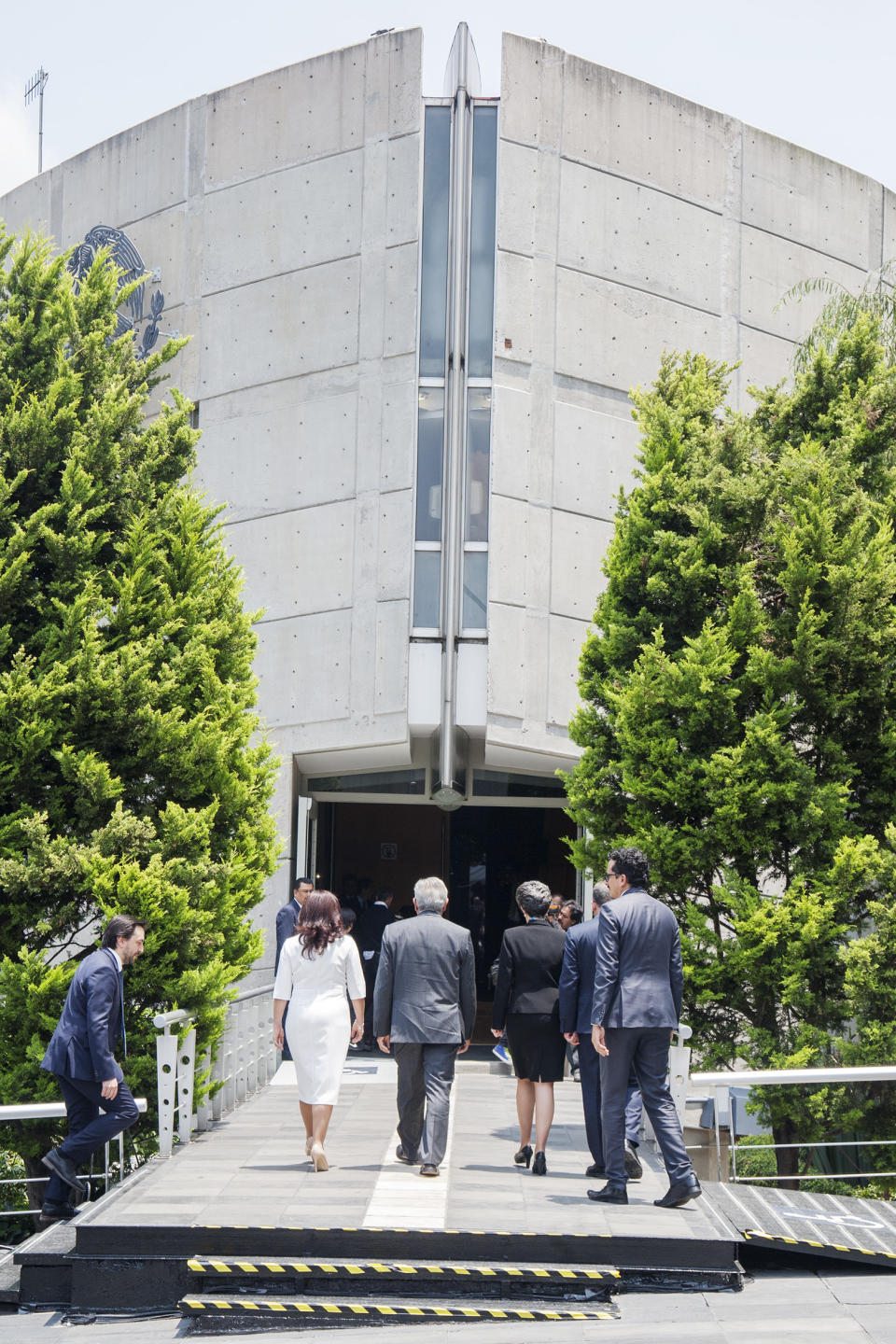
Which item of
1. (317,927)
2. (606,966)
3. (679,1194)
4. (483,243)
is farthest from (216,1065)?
(483,243)

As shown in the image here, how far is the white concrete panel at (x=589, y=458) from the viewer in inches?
639

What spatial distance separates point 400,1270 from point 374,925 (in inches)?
364

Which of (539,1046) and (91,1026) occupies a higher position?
(91,1026)

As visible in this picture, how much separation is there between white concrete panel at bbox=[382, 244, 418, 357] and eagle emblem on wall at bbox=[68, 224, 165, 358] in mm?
3511

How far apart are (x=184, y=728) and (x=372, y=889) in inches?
401

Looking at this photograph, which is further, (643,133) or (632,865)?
(643,133)

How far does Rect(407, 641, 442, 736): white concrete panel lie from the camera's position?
15.4 m

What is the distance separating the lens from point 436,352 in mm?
16094

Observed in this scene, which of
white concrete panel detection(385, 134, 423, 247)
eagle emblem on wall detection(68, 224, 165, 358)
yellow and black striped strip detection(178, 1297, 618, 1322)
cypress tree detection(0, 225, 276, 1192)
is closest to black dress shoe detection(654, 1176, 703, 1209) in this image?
yellow and black striped strip detection(178, 1297, 618, 1322)

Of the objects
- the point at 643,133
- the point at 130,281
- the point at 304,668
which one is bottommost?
the point at 304,668

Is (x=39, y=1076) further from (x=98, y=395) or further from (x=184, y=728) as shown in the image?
(x=98, y=395)

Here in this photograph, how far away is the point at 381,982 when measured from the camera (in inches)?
326

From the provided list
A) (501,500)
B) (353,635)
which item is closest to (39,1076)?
(353,635)

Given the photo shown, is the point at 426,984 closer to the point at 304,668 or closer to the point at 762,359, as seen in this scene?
the point at 304,668
